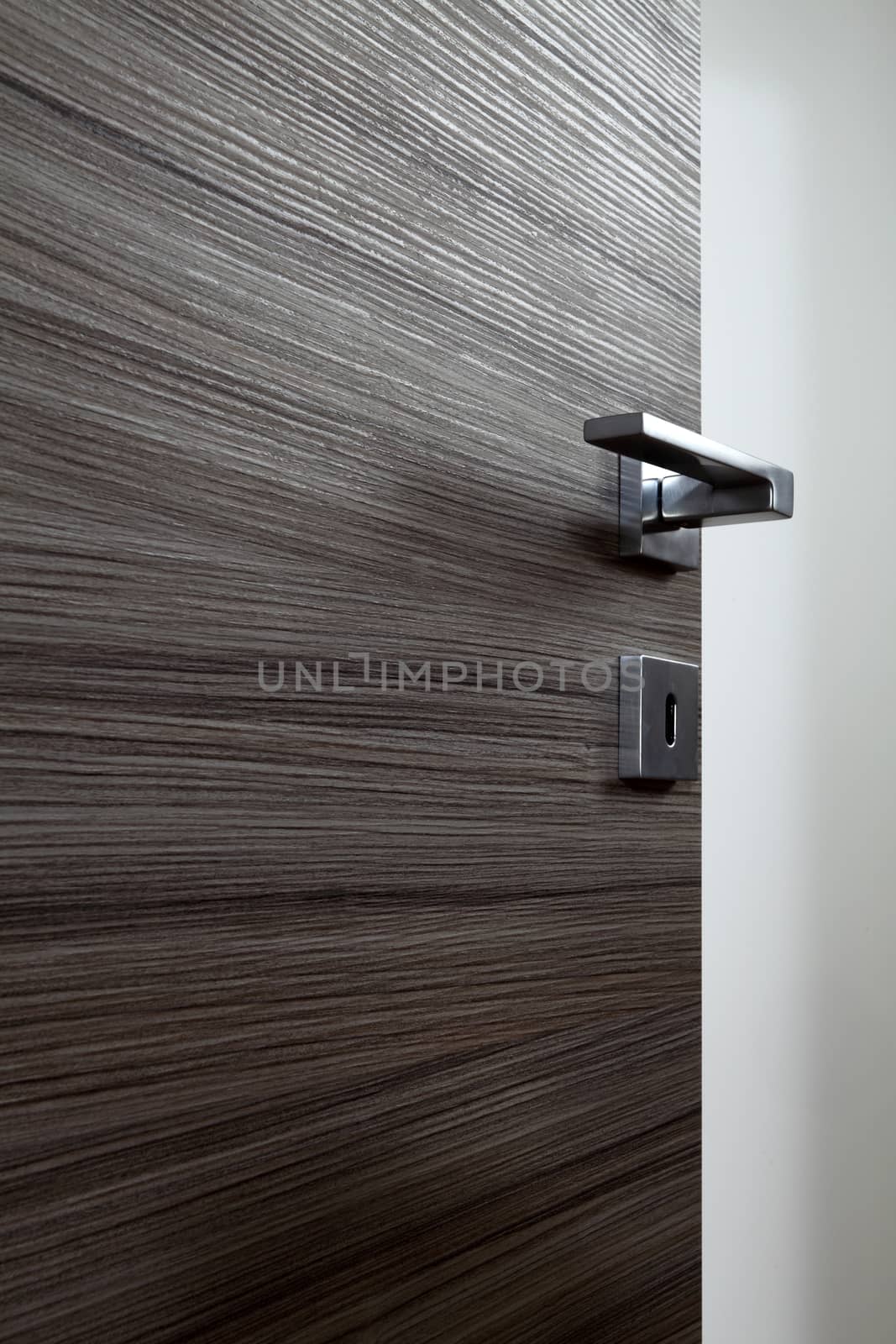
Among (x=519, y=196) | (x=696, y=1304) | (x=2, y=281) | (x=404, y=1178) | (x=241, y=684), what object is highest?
(x=519, y=196)

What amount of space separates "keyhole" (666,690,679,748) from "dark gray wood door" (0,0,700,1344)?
32 mm

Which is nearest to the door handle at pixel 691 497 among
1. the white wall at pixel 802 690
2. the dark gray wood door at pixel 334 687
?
the dark gray wood door at pixel 334 687

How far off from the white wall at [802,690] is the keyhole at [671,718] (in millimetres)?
371

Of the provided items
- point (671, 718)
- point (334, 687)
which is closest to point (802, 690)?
point (671, 718)

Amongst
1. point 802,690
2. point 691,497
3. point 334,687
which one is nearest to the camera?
point 334,687

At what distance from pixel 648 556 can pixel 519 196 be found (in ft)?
0.61

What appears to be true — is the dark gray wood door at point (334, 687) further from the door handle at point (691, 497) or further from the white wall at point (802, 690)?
the white wall at point (802, 690)

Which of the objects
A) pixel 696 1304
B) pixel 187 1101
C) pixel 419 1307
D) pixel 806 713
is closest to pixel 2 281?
pixel 187 1101

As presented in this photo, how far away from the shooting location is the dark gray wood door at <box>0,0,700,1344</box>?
1.09 feet

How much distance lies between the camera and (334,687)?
42 centimetres

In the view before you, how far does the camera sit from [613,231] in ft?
1.89

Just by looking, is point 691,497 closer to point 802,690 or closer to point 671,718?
point 671,718

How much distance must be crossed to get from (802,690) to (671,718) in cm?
56

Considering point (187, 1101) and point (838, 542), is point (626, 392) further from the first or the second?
point (838, 542)
